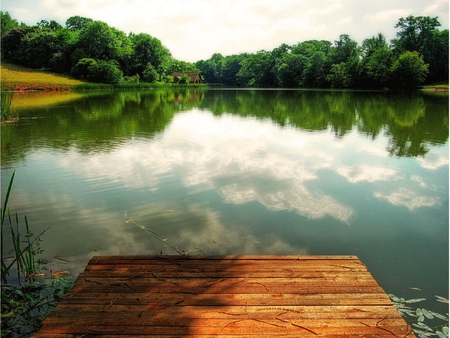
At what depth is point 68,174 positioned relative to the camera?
6.93 m

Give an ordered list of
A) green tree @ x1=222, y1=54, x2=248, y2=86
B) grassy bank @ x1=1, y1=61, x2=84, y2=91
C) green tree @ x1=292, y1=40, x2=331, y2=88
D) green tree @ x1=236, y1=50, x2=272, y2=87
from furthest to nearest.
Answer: green tree @ x1=222, y1=54, x2=248, y2=86
green tree @ x1=236, y1=50, x2=272, y2=87
green tree @ x1=292, y1=40, x2=331, y2=88
grassy bank @ x1=1, y1=61, x2=84, y2=91

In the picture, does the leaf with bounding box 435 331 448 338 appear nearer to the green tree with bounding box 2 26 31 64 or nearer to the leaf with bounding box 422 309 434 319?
the leaf with bounding box 422 309 434 319

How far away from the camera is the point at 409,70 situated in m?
48.0

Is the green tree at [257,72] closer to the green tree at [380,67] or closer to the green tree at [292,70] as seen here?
the green tree at [292,70]

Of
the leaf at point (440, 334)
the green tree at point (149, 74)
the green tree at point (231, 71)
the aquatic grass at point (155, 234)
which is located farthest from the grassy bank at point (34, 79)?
the green tree at point (231, 71)

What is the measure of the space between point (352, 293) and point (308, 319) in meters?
0.54

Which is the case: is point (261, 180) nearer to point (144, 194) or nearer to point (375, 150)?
point (144, 194)

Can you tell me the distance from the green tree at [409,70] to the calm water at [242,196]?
42737mm

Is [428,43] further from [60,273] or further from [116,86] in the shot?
[60,273]

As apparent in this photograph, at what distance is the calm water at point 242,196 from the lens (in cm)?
411

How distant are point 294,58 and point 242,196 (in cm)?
7123

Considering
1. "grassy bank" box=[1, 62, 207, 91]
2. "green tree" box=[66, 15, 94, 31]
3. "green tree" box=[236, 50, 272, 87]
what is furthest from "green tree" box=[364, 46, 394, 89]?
"green tree" box=[66, 15, 94, 31]

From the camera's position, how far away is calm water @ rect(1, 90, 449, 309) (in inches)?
162

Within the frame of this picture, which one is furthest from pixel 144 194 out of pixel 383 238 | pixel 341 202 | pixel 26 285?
pixel 383 238
